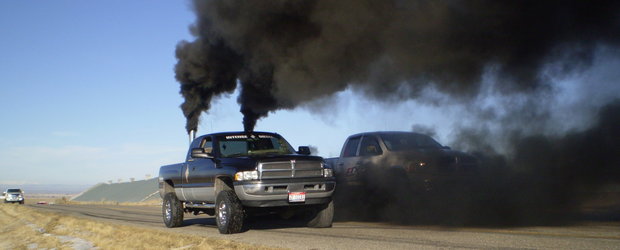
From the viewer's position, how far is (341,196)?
14445mm

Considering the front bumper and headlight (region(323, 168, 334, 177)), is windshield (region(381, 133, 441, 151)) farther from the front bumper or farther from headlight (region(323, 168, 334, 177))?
the front bumper

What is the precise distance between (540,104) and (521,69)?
1010 millimetres

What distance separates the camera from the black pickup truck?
1046 centimetres

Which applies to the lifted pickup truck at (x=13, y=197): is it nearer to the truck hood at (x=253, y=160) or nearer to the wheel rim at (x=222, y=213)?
the wheel rim at (x=222, y=213)

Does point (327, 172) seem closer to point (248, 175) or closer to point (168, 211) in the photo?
point (248, 175)

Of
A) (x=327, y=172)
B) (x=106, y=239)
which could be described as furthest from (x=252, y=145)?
(x=106, y=239)

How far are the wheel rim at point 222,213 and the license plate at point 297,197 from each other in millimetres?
1175

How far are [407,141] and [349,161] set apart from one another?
62.3 inches

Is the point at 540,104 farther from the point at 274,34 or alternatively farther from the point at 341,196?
the point at 274,34

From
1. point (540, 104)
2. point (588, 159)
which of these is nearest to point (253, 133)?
point (540, 104)

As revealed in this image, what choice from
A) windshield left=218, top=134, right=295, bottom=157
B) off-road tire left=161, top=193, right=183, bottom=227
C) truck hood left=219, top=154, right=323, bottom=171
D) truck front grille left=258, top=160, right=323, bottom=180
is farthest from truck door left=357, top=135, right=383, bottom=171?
off-road tire left=161, top=193, right=183, bottom=227

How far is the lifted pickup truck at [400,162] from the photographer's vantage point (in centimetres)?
1228

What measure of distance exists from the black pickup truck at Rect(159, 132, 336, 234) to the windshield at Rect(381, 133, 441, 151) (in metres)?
2.29

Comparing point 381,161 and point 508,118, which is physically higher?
point 508,118
